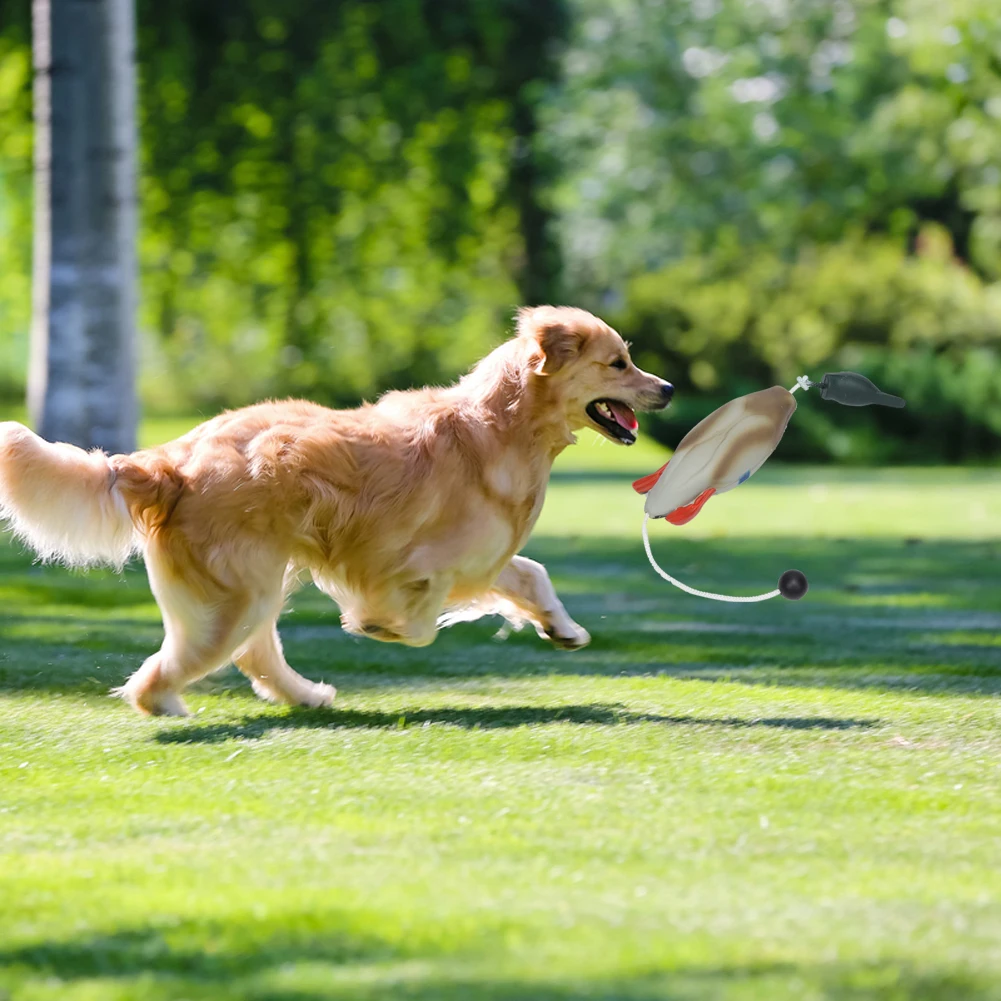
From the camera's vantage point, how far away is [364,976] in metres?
3.38

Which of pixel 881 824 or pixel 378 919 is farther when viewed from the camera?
pixel 881 824

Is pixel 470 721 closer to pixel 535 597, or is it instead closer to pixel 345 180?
pixel 535 597

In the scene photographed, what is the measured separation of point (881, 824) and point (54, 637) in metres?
5.29

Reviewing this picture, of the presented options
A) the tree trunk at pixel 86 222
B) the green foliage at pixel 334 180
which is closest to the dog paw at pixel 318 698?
the tree trunk at pixel 86 222

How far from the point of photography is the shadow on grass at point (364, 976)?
10.7 ft

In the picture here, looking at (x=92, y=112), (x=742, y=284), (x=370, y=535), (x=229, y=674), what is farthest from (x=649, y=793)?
(x=742, y=284)

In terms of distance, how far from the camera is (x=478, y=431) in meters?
7.02

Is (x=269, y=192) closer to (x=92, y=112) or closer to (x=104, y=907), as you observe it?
(x=92, y=112)

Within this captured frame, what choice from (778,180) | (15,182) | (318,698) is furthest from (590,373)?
(778,180)

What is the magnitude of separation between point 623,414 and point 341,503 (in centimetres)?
135

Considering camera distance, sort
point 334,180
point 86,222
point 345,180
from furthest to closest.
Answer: point 345,180 → point 334,180 → point 86,222

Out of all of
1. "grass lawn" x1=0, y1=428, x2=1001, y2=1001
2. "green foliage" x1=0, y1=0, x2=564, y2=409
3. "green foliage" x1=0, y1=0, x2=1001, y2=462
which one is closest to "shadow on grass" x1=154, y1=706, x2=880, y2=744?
"grass lawn" x1=0, y1=428, x2=1001, y2=1001

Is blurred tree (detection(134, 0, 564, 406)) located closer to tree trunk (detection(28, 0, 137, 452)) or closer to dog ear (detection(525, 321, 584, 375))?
tree trunk (detection(28, 0, 137, 452))

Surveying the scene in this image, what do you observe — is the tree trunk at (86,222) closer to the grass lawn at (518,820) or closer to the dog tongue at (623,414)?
the grass lawn at (518,820)
